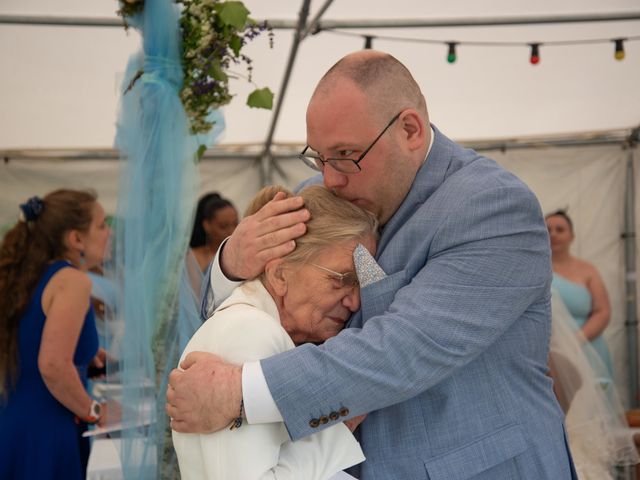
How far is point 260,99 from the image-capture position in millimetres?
3672

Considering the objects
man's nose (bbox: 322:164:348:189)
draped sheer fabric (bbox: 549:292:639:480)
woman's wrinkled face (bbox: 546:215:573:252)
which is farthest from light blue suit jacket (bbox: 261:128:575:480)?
woman's wrinkled face (bbox: 546:215:573:252)

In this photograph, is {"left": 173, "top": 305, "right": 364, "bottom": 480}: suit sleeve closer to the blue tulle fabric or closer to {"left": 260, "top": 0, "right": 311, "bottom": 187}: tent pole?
the blue tulle fabric

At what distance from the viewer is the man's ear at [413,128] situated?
6.20 feet

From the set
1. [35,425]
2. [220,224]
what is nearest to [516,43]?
[220,224]

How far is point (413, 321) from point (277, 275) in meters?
0.41

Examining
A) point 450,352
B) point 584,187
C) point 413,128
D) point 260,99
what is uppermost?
point 584,187

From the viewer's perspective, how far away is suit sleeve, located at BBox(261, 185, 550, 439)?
1.61 metres

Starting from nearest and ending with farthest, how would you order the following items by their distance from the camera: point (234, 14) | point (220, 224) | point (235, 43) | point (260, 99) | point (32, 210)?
point (234, 14) < point (235, 43) < point (260, 99) < point (32, 210) < point (220, 224)

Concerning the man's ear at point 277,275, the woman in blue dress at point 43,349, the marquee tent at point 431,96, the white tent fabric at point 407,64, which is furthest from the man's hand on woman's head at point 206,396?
the white tent fabric at point 407,64

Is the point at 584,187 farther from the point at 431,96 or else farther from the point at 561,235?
the point at 431,96

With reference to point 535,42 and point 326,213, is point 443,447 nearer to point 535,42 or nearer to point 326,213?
point 326,213

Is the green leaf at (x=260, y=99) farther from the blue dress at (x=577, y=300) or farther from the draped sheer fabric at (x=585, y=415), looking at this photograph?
the blue dress at (x=577, y=300)

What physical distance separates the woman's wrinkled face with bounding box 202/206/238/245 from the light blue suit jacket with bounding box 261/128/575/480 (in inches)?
144

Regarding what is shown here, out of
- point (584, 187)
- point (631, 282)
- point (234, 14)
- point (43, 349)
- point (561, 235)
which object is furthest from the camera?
point (584, 187)
